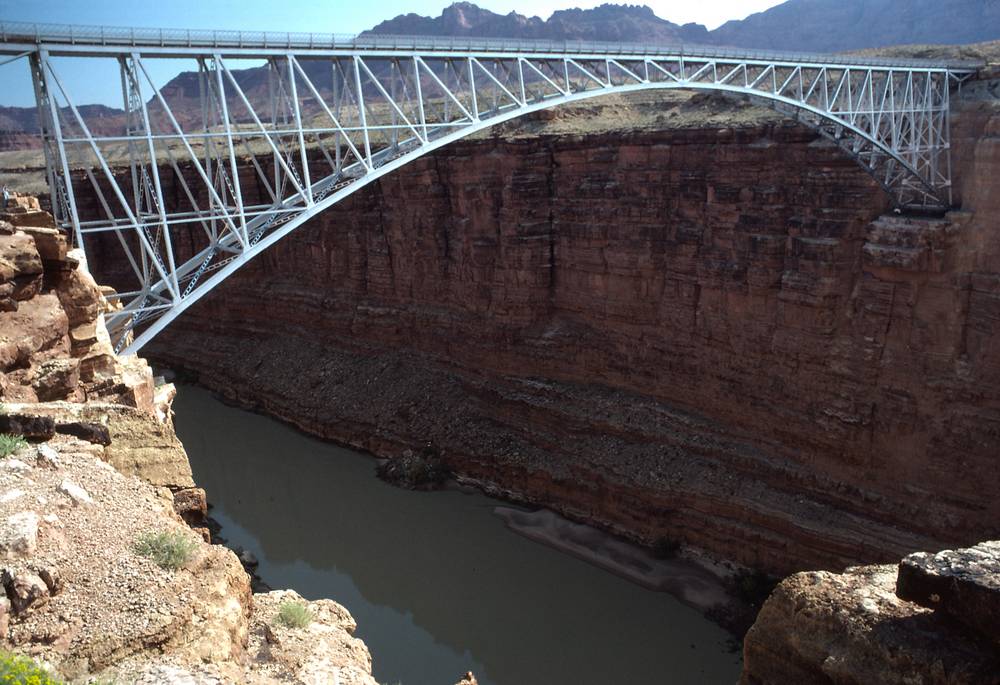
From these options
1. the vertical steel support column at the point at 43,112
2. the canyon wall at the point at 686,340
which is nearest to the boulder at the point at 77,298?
the vertical steel support column at the point at 43,112

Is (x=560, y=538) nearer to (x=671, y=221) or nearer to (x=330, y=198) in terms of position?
(x=671, y=221)

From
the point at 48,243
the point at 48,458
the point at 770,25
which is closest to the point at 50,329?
the point at 48,243

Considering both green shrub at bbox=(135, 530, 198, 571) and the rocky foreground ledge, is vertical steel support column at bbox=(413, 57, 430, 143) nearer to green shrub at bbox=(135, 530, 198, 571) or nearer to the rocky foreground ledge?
the rocky foreground ledge

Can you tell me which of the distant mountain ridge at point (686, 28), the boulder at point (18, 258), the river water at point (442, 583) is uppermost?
the distant mountain ridge at point (686, 28)

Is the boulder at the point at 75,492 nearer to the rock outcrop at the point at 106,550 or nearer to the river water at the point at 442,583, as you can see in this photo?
the rock outcrop at the point at 106,550

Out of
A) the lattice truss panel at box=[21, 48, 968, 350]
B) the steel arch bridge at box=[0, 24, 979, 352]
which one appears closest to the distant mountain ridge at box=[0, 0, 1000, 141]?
the lattice truss panel at box=[21, 48, 968, 350]

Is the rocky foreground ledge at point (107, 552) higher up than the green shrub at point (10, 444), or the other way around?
the green shrub at point (10, 444)

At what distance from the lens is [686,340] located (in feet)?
70.3

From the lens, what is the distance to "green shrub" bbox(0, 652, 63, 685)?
3973 millimetres

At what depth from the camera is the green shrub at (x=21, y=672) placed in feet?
13.0

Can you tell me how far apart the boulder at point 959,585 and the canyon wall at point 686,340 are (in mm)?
12871

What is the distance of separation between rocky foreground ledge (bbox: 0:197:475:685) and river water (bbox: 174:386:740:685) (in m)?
10.3

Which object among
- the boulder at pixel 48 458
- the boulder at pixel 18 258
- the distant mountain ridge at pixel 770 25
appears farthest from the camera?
the distant mountain ridge at pixel 770 25

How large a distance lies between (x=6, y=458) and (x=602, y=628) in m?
14.0
